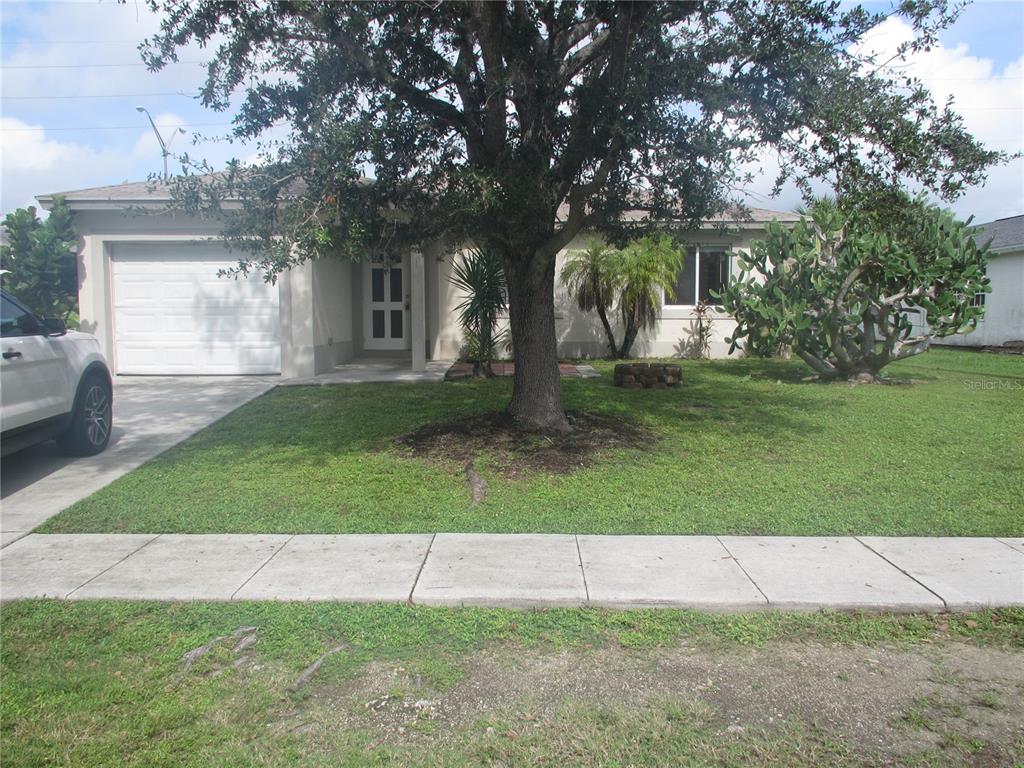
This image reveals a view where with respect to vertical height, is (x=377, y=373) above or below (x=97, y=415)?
above

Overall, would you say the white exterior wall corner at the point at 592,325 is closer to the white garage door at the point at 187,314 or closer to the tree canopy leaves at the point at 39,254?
the white garage door at the point at 187,314

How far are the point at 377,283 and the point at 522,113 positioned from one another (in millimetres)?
10063

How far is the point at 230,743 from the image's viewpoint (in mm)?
3105

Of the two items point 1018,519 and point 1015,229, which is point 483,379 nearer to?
point 1018,519

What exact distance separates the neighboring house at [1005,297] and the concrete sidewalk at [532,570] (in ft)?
59.6

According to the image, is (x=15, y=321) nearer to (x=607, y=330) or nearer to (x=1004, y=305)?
(x=607, y=330)

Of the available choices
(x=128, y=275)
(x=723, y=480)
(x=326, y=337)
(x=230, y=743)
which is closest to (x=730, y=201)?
(x=723, y=480)

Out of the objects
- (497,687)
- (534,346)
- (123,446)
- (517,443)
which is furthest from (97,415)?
(497,687)

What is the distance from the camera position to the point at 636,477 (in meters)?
6.85

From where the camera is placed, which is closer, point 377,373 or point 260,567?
point 260,567

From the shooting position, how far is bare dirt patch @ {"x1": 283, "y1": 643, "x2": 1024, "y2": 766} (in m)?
3.21

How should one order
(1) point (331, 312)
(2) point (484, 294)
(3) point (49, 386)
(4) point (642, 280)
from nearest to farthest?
(3) point (49, 386)
(2) point (484, 294)
(1) point (331, 312)
(4) point (642, 280)

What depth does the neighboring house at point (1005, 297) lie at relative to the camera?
2047cm

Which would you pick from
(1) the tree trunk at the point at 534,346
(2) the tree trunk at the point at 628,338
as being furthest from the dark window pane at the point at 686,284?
(1) the tree trunk at the point at 534,346
